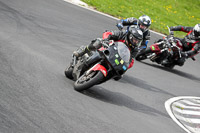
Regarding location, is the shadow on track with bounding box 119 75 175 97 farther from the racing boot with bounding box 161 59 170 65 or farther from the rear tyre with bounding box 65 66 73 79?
the racing boot with bounding box 161 59 170 65

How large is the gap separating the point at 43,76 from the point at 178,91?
214 inches

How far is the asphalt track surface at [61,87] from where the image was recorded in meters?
5.57

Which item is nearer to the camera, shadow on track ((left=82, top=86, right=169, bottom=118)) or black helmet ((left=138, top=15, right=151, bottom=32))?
shadow on track ((left=82, top=86, right=169, bottom=118))

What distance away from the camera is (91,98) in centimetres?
742

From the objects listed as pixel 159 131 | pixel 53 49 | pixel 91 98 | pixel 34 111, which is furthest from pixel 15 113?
pixel 53 49

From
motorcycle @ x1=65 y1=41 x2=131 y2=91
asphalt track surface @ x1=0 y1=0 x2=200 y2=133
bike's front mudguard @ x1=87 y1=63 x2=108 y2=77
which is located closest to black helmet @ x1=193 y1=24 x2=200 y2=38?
asphalt track surface @ x1=0 y1=0 x2=200 y2=133

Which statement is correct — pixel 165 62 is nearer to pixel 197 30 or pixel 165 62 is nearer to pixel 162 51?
pixel 162 51

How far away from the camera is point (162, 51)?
13617 mm

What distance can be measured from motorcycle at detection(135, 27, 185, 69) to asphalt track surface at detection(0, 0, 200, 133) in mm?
330

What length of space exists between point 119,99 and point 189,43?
22.8 feet

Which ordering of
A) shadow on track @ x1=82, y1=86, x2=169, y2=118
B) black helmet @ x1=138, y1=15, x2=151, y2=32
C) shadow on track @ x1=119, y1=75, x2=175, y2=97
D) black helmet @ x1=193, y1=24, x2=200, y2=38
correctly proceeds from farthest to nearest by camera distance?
black helmet @ x1=193, y1=24, x2=200, y2=38
black helmet @ x1=138, y1=15, x2=151, y2=32
shadow on track @ x1=119, y1=75, x2=175, y2=97
shadow on track @ x1=82, y1=86, x2=169, y2=118

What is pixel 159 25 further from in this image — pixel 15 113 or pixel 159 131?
pixel 15 113

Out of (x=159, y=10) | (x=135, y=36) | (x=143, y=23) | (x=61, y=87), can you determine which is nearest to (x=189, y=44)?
(x=143, y=23)

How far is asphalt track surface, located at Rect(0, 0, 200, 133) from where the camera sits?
5570mm
